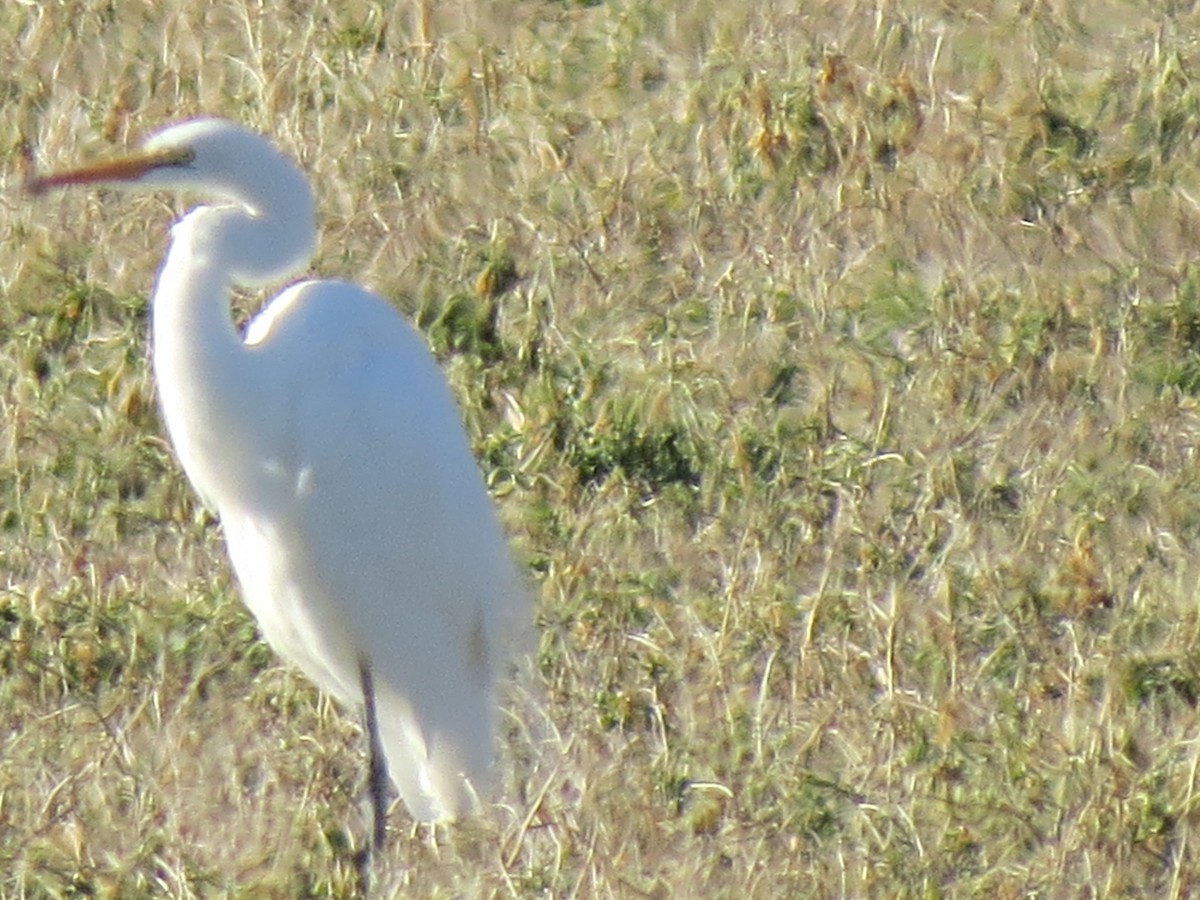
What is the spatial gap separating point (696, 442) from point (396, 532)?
3.02 ft

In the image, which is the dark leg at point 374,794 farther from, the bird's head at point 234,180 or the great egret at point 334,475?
the bird's head at point 234,180

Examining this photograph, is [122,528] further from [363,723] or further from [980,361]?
[980,361]

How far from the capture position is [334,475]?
11.7ft

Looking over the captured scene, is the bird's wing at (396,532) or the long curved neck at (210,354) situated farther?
the bird's wing at (396,532)

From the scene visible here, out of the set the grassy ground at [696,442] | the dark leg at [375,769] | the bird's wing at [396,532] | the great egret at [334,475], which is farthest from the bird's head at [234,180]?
the grassy ground at [696,442]

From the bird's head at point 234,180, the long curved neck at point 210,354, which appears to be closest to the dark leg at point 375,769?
the long curved neck at point 210,354

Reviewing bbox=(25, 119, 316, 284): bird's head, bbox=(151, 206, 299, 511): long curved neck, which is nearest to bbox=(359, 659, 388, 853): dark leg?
bbox=(151, 206, 299, 511): long curved neck

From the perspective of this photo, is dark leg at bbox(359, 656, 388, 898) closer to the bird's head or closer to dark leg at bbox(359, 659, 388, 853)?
dark leg at bbox(359, 659, 388, 853)

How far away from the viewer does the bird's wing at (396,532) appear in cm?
355

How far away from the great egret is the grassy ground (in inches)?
5.3

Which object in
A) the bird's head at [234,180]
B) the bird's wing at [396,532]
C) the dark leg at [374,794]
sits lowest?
the dark leg at [374,794]

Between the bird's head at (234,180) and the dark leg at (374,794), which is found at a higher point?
the bird's head at (234,180)

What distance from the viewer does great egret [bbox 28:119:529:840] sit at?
10.9 feet

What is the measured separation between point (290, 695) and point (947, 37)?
2.22m
